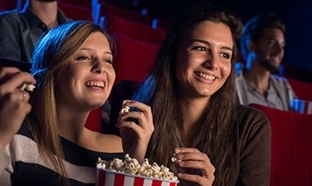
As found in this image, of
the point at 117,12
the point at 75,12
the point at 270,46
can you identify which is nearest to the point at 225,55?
the point at 75,12

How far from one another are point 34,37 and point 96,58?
1.68 feet

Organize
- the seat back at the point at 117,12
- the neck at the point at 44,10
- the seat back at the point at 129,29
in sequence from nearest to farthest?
the neck at the point at 44,10 < the seat back at the point at 129,29 < the seat back at the point at 117,12

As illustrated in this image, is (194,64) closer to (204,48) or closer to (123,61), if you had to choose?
(204,48)

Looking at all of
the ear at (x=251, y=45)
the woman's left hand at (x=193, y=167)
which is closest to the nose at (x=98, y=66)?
the woman's left hand at (x=193, y=167)

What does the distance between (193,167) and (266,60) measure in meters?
1.09

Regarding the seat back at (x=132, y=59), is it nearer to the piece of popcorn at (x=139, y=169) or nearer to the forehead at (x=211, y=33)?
the forehead at (x=211, y=33)

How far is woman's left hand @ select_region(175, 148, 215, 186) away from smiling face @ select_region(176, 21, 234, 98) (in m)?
0.25

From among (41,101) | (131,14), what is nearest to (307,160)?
(41,101)

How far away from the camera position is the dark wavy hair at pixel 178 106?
0.89m

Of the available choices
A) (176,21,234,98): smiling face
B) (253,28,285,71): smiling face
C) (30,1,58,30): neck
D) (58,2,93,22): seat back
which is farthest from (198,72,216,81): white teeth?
(253,28,285,71): smiling face

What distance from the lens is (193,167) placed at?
0.66 metres

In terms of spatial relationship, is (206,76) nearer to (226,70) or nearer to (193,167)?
(226,70)

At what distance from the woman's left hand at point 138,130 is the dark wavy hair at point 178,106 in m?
0.14

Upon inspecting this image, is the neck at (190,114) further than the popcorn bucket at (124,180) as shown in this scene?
Yes
